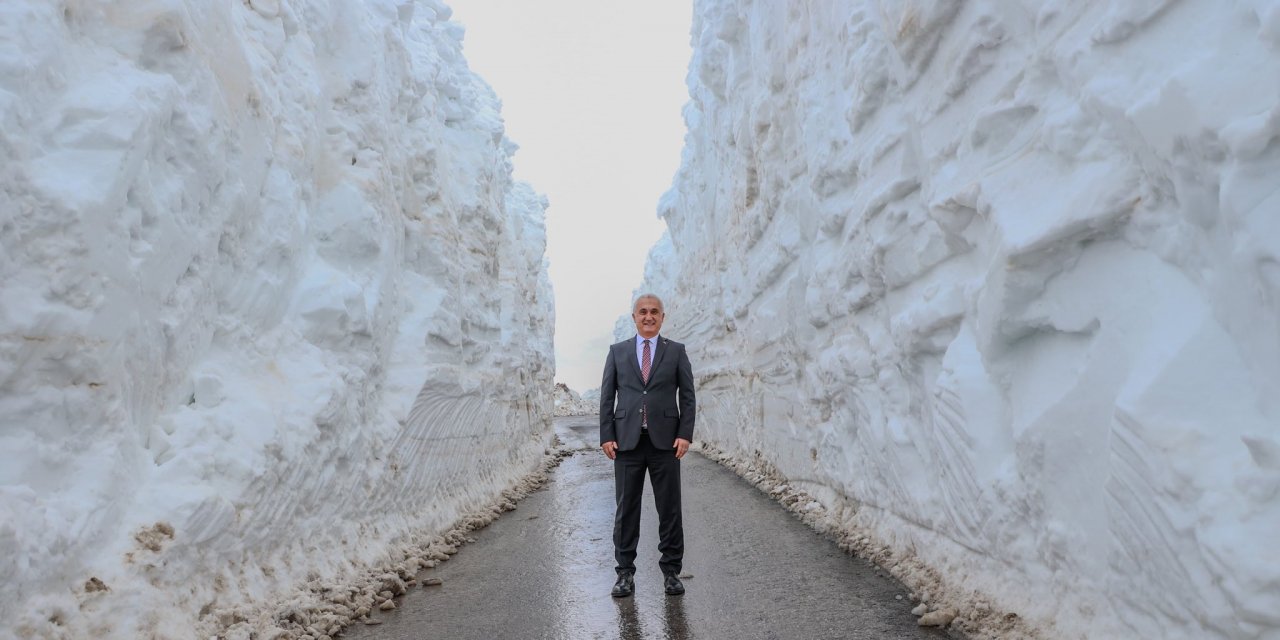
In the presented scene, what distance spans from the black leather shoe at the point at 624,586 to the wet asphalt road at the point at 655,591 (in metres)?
0.06

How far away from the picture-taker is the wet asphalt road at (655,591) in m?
3.94

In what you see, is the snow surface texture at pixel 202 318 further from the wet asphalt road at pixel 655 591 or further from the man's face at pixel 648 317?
the man's face at pixel 648 317

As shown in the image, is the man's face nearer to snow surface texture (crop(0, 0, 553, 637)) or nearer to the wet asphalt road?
the wet asphalt road

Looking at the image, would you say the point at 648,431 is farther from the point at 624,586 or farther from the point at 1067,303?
the point at 1067,303

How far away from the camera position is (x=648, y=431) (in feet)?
15.7

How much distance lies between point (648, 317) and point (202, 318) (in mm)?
2567

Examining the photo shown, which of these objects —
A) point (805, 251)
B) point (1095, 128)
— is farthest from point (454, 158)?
point (1095, 128)

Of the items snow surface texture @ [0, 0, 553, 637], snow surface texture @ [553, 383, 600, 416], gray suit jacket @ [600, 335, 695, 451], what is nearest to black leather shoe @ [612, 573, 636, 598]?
gray suit jacket @ [600, 335, 695, 451]

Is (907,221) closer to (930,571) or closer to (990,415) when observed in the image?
(990,415)

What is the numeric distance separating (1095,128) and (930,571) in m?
2.61

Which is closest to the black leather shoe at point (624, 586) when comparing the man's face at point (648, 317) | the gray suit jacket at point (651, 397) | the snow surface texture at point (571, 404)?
the gray suit jacket at point (651, 397)

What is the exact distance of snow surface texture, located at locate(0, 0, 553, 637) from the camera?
3.05 metres

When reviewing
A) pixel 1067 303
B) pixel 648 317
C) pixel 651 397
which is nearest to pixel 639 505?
pixel 651 397

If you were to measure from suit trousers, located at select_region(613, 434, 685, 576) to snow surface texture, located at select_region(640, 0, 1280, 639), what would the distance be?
4.92 feet
